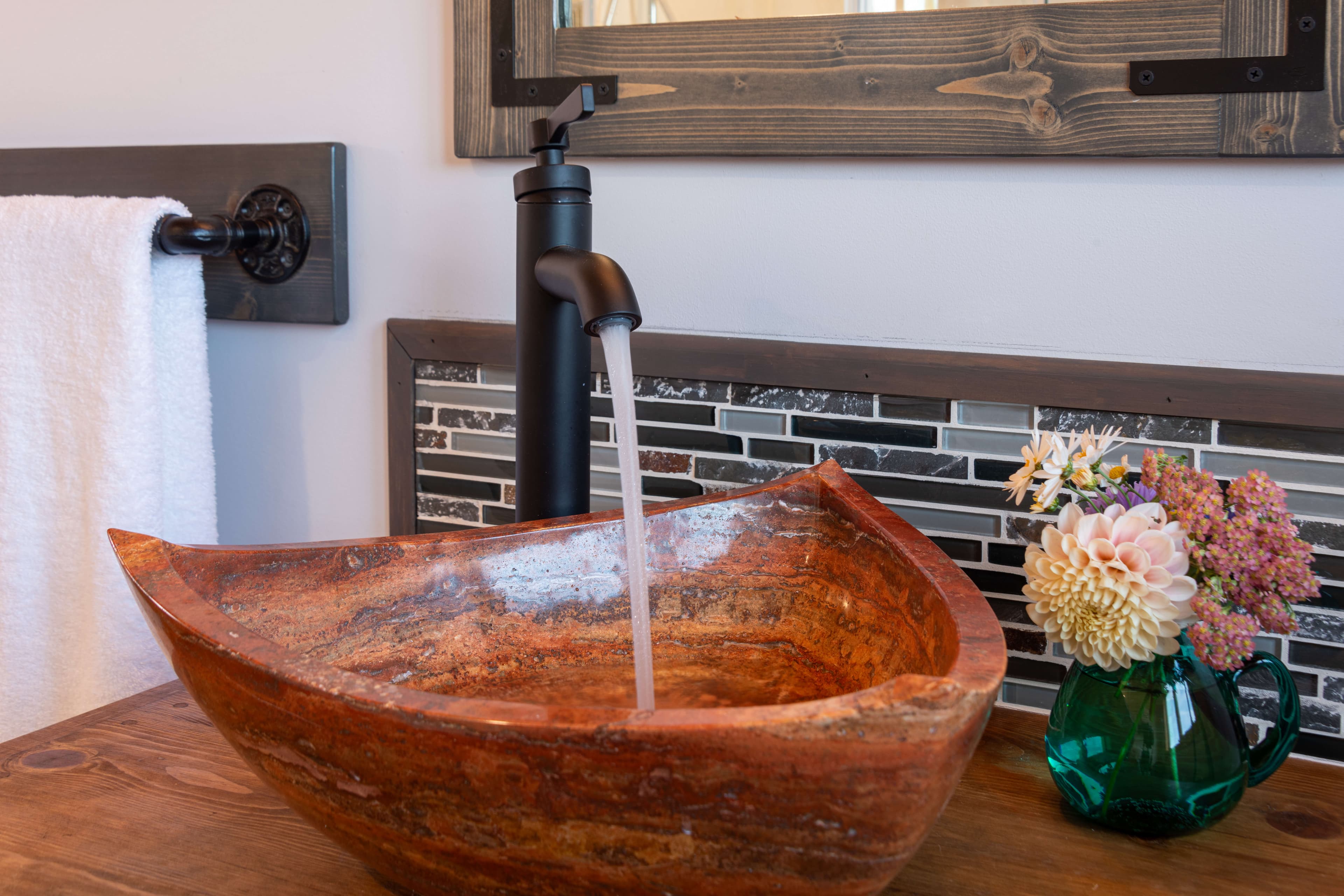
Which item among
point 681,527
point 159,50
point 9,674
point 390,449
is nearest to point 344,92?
point 159,50

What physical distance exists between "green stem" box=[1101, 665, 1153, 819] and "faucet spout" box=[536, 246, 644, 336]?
41 centimetres

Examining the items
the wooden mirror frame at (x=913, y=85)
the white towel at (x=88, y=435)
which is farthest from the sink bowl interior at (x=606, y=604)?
the white towel at (x=88, y=435)

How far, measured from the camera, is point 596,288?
Result: 0.62 meters

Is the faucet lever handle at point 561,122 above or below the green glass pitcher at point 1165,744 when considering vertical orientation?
above

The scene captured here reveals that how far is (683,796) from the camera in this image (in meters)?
0.40

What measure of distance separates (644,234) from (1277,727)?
69cm

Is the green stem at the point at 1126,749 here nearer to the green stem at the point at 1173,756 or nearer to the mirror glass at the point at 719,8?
the green stem at the point at 1173,756

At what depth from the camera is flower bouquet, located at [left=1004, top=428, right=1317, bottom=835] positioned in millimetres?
617

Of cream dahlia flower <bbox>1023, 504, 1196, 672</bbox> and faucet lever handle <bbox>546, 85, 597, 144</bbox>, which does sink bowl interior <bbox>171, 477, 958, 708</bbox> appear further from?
faucet lever handle <bbox>546, 85, 597, 144</bbox>

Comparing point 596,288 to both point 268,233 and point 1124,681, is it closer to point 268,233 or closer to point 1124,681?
point 1124,681

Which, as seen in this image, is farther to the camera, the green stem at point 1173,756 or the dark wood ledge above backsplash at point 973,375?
the dark wood ledge above backsplash at point 973,375

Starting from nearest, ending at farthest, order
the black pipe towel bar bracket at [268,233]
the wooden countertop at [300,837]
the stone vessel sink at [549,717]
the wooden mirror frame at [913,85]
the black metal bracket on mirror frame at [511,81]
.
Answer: the stone vessel sink at [549,717], the wooden countertop at [300,837], the wooden mirror frame at [913,85], the black metal bracket on mirror frame at [511,81], the black pipe towel bar bracket at [268,233]

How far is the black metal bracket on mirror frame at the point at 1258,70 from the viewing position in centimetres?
77

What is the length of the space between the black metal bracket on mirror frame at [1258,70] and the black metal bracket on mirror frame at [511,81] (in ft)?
1.62
